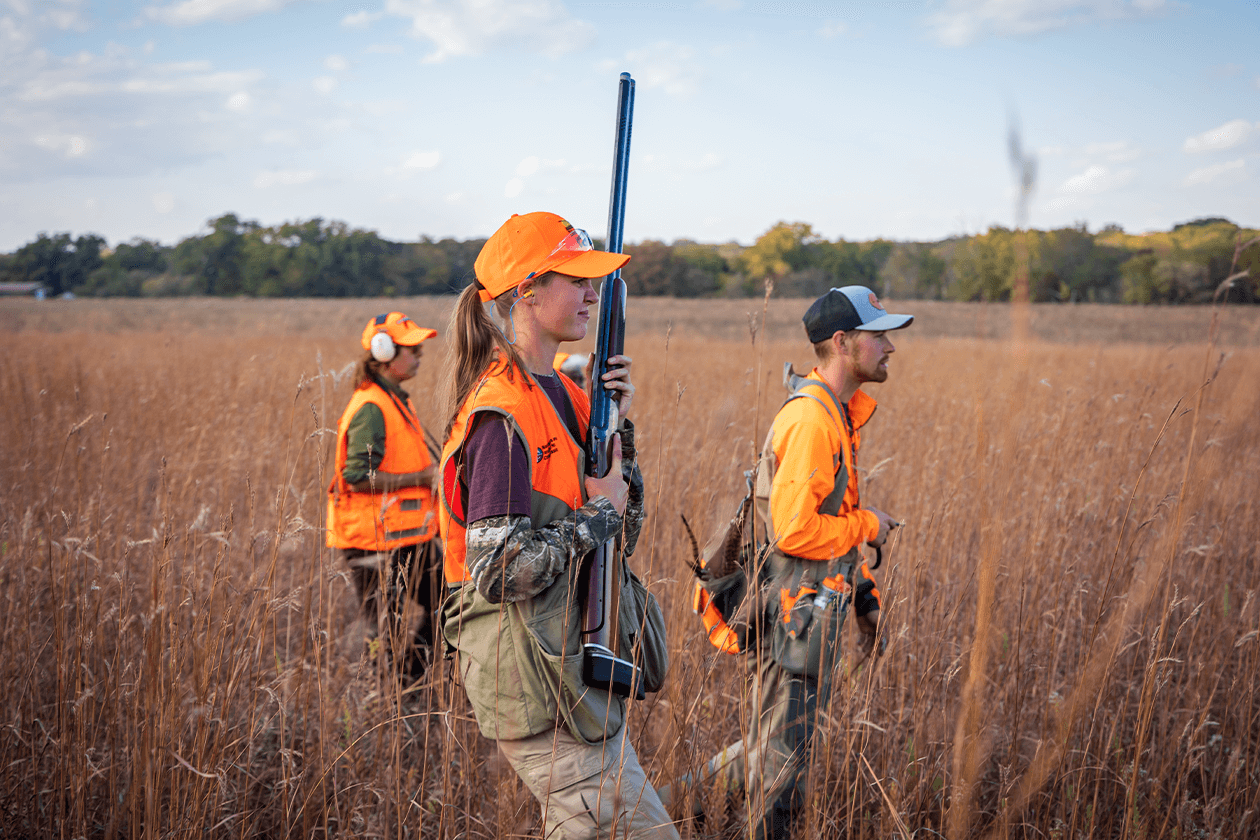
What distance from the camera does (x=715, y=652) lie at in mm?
2102

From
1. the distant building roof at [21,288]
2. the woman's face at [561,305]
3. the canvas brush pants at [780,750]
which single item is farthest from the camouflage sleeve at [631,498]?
the distant building roof at [21,288]

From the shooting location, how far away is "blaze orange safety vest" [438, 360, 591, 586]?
5.04 feet

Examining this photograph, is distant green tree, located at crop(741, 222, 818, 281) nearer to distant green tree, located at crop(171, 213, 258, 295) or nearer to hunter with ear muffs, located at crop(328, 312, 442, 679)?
distant green tree, located at crop(171, 213, 258, 295)

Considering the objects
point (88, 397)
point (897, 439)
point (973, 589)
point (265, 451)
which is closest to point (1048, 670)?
point (973, 589)

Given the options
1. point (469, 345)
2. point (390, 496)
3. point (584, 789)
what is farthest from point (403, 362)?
point (584, 789)

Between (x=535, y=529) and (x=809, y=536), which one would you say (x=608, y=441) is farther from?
(x=809, y=536)

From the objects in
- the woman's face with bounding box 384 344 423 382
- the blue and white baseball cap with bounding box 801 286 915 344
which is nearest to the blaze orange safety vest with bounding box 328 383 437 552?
the woman's face with bounding box 384 344 423 382

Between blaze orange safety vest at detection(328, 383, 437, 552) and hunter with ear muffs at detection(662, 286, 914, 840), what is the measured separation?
176 centimetres

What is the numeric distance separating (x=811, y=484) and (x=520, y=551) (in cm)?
106

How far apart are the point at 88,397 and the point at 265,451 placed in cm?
385

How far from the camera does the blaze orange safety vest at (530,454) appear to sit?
154 centimetres

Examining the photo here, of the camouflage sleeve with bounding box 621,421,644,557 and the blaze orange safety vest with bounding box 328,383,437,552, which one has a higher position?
the camouflage sleeve with bounding box 621,421,644,557

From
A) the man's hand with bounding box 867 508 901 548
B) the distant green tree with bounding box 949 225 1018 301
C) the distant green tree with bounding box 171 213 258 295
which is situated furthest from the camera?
the distant green tree with bounding box 171 213 258 295

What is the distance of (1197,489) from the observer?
4.66ft
